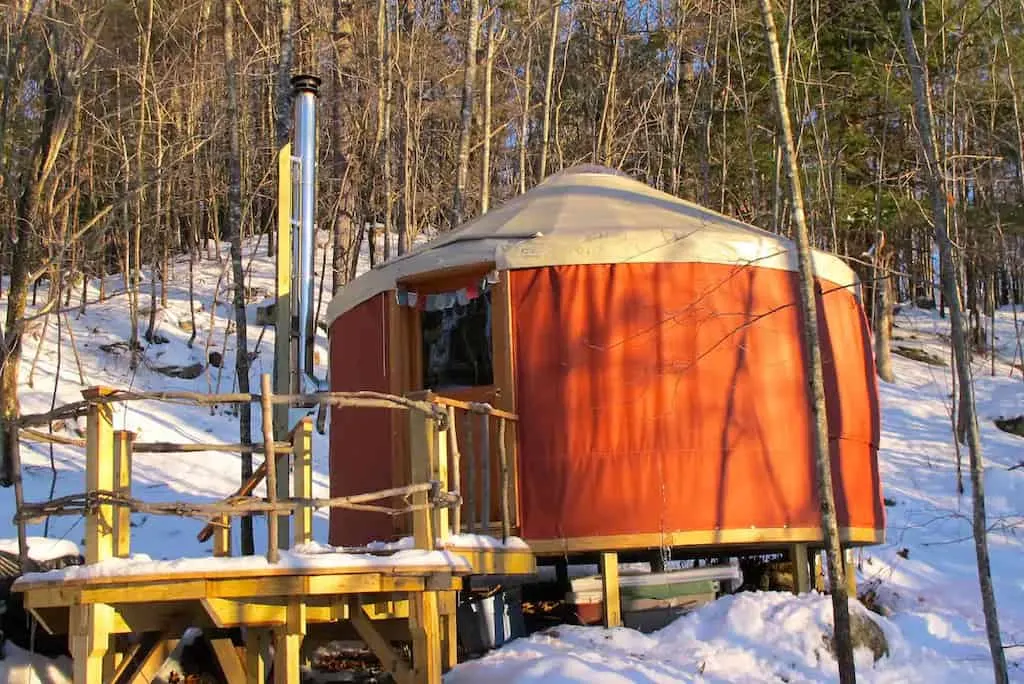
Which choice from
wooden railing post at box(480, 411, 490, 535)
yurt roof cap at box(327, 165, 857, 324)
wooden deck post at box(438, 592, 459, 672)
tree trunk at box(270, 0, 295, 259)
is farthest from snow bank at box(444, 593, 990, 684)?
tree trunk at box(270, 0, 295, 259)

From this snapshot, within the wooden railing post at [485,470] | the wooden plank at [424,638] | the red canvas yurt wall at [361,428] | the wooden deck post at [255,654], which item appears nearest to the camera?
the wooden plank at [424,638]

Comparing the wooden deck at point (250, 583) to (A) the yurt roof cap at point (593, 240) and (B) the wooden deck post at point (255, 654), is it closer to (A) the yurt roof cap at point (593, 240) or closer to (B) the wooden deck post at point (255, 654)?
(B) the wooden deck post at point (255, 654)

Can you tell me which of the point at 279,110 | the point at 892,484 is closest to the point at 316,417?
the point at 279,110

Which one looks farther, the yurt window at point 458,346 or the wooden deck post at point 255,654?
the yurt window at point 458,346

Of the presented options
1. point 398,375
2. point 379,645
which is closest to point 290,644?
point 379,645

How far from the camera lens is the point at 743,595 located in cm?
637

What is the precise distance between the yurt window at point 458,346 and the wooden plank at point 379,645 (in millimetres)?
2278

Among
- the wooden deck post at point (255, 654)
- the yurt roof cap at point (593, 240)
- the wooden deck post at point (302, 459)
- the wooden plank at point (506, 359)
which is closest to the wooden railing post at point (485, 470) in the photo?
the wooden plank at point (506, 359)

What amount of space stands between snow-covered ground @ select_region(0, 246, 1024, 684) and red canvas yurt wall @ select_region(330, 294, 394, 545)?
168 centimetres

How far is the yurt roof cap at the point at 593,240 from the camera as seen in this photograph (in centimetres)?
667

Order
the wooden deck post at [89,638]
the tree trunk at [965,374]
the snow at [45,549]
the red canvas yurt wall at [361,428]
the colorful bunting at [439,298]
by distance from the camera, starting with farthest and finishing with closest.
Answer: the red canvas yurt wall at [361,428], the colorful bunting at [439,298], the snow at [45,549], the tree trunk at [965,374], the wooden deck post at [89,638]

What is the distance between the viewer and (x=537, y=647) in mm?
5738

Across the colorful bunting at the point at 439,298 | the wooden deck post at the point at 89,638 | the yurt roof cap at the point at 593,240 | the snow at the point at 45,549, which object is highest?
the yurt roof cap at the point at 593,240

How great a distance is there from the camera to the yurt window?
7.01 meters
